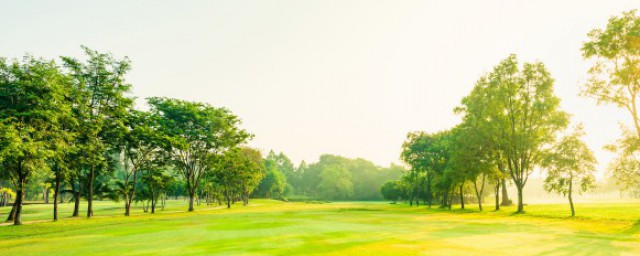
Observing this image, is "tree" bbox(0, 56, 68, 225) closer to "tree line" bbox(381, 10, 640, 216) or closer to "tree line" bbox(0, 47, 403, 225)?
"tree line" bbox(0, 47, 403, 225)

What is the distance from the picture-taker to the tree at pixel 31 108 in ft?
107

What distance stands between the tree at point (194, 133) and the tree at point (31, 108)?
21845 millimetres

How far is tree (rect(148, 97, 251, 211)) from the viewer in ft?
203

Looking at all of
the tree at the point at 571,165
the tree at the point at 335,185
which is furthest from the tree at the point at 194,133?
the tree at the point at 335,185

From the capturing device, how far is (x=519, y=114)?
55.4 m

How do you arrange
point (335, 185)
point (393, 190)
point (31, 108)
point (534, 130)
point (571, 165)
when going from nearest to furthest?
1. point (31, 108)
2. point (571, 165)
3. point (534, 130)
4. point (393, 190)
5. point (335, 185)

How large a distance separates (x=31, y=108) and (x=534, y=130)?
64127 mm

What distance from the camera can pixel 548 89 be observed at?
52938 millimetres

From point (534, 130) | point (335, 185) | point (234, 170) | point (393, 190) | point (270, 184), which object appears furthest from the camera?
point (335, 185)

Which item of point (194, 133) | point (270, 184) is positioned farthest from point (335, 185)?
point (194, 133)

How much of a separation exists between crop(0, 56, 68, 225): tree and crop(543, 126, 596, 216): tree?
55218 mm

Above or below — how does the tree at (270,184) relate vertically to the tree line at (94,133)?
below

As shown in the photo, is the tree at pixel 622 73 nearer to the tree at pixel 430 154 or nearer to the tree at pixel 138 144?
the tree at pixel 430 154

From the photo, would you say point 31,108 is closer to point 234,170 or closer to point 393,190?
point 234,170
